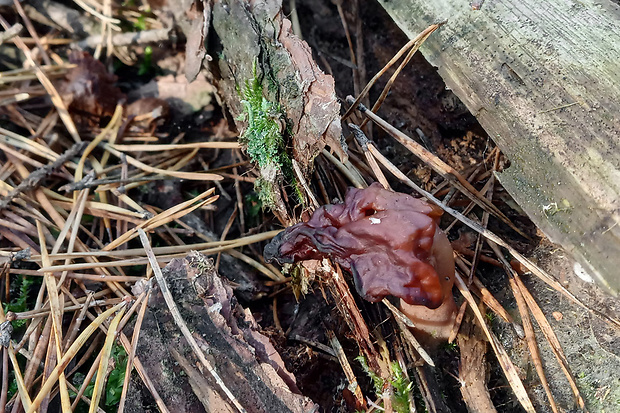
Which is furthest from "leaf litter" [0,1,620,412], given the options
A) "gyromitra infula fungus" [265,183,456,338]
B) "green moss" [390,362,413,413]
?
"gyromitra infula fungus" [265,183,456,338]

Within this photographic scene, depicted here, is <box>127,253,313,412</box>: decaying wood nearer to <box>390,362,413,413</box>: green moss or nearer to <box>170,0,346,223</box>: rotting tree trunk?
<box>390,362,413,413</box>: green moss

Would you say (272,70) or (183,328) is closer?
(183,328)

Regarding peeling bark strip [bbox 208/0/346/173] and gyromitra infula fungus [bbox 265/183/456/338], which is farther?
peeling bark strip [bbox 208/0/346/173]

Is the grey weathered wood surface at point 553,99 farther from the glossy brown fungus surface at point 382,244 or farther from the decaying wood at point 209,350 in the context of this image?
the decaying wood at point 209,350

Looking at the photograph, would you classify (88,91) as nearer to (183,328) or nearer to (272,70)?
(272,70)

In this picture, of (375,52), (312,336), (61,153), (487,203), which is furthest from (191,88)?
(487,203)

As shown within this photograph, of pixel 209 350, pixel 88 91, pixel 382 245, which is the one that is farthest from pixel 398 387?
pixel 88 91

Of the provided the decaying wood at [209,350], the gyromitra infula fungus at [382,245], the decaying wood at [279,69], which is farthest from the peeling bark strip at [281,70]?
the decaying wood at [209,350]
